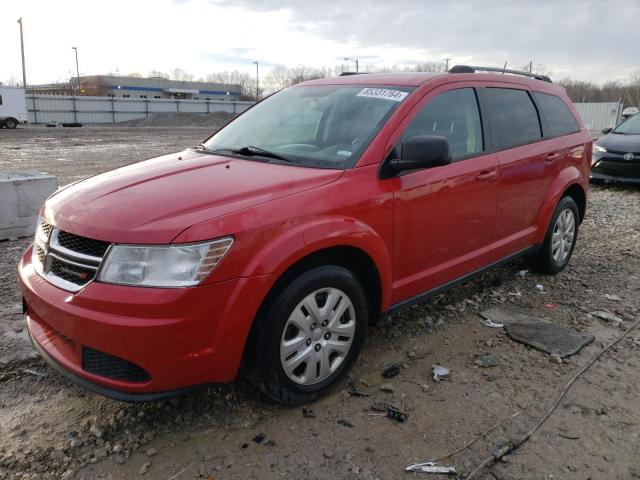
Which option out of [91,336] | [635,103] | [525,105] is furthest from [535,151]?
[635,103]

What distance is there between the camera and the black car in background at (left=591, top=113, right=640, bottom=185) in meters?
9.84

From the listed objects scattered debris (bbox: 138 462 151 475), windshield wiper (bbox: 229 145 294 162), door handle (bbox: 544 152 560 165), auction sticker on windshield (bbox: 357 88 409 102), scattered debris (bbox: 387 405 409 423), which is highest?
auction sticker on windshield (bbox: 357 88 409 102)

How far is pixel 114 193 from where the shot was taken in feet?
9.07

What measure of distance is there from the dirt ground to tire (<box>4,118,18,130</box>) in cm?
3391

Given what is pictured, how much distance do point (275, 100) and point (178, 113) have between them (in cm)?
4413

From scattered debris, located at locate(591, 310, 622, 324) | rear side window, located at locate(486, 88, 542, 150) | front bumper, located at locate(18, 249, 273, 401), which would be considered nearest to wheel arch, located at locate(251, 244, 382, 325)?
front bumper, located at locate(18, 249, 273, 401)

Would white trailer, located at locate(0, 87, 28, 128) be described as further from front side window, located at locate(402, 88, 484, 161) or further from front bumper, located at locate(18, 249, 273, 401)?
front bumper, located at locate(18, 249, 273, 401)

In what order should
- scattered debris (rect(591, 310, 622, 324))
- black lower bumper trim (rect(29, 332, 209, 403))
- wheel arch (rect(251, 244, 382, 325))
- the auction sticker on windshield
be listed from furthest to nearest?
scattered debris (rect(591, 310, 622, 324)) → the auction sticker on windshield → wheel arch (rect(251, 244, 382, 325)) → black lower bumper trim (rect(29, 332, 209, 403))

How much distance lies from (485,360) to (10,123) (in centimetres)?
3641

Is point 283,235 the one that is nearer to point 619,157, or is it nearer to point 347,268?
point 347,268

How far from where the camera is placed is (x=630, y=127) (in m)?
10.8

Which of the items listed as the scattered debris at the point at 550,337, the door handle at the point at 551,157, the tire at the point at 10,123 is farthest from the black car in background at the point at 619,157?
the tire at the point at 10,123

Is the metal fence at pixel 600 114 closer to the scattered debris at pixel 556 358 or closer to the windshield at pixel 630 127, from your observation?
the windshield at pixel 630 127

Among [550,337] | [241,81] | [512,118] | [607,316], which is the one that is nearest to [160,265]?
[550,337]
